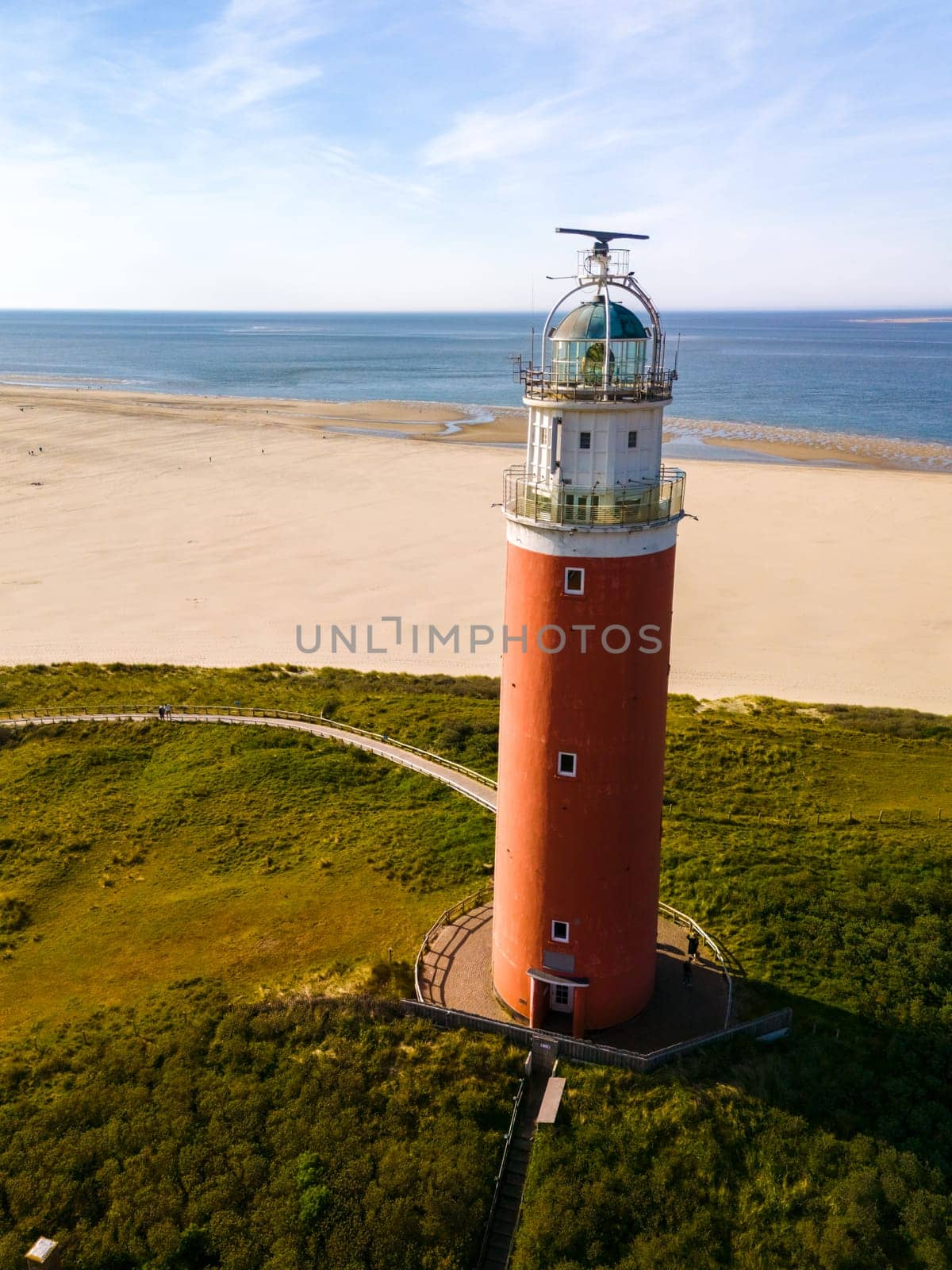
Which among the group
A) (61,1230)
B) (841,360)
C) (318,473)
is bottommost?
(61,1230)

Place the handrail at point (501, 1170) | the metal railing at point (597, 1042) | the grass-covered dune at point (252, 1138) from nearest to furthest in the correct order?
the grass-covered dune at point (252, 1138), the handrail at point (501, 1170), the metal railing at point (597, 1042)

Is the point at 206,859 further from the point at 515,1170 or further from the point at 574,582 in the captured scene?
the point at 574,582

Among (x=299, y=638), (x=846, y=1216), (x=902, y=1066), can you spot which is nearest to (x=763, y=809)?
(x=902, y=1066)

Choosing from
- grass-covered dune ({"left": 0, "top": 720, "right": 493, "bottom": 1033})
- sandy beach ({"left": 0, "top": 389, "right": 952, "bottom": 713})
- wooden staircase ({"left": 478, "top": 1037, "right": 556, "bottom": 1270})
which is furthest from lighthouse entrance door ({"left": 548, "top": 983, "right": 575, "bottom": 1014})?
sandy beach ({"left": 0, "top": 389, "right": 952, "bottom": 713})

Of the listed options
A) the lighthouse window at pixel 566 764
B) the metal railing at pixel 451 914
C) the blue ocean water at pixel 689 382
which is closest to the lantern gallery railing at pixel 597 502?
the lighthouse window at pixel 566 764

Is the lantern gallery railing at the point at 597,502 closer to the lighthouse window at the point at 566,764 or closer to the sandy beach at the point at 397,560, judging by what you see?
the lighthouse window at the point at 566,764

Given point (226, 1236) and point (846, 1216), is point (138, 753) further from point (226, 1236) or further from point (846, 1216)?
point (846, 1216)

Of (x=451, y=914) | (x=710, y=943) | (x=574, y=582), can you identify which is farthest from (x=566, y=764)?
(x=710, y=943)
